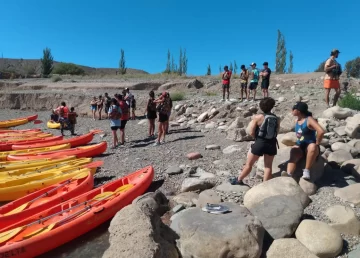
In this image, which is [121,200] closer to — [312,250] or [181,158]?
[181,158]

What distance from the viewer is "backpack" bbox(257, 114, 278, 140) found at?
4512 mm

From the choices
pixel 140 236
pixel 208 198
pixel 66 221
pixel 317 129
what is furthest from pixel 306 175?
pixel 66 221

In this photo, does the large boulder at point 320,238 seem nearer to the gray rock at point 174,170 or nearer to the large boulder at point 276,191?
the large boulder at point 276,191

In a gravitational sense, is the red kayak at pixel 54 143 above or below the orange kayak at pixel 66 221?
above

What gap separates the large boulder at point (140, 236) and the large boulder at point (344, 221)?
2.02 m

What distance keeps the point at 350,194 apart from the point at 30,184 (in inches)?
233

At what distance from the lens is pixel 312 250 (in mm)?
3498

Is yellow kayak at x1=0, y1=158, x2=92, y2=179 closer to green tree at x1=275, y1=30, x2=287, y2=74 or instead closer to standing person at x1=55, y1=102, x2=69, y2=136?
standing person at x1=55, y1=102, x2=69, y2=136

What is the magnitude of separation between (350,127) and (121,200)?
4595mm

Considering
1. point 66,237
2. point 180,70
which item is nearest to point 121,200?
point 66,237

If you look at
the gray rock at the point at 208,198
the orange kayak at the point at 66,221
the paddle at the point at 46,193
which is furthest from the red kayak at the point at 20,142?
the gray rock at the point at 208,198

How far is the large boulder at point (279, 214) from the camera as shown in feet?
12.4

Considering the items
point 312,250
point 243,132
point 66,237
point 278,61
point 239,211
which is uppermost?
point 278,61

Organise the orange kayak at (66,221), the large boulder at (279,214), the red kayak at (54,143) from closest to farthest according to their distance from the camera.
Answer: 1. the large boulder at (279,214)
2. the orange kayak at (66,221)
3. the red kayak at (54,143)
